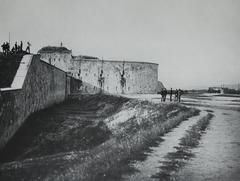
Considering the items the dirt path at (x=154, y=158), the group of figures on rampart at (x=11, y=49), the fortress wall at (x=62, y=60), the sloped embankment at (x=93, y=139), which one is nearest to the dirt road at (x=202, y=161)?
the dirt path at (x=154, y=158)

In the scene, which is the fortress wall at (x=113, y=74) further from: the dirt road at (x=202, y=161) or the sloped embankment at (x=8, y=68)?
the dirt road at (x=202, y=161)

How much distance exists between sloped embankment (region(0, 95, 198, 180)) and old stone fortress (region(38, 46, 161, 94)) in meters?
15.9

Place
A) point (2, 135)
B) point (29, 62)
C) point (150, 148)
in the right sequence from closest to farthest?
point (150, 148), point (2, 135), point (29, 62)

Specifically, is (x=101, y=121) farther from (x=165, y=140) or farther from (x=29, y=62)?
(x=165, y=140)

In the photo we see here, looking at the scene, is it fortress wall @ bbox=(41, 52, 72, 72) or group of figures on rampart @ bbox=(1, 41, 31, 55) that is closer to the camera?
group of figures on rampart @ bbox=(1, 41, 31, 55)

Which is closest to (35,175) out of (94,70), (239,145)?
(239,145)

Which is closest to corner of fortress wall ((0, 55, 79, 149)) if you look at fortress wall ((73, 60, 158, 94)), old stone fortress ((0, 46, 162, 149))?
old stone fortress ((0, 46, 162, 149))

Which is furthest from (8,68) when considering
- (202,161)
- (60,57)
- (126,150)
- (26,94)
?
(60,57)

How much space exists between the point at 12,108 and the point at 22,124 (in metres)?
2.66

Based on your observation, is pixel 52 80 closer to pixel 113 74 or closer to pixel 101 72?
pixel 101 72

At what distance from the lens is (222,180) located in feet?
17.1

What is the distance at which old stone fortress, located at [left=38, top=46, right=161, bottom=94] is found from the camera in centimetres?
4578

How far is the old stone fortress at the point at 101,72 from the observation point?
150ft

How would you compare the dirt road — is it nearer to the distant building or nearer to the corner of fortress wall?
the corner of fortress wall
